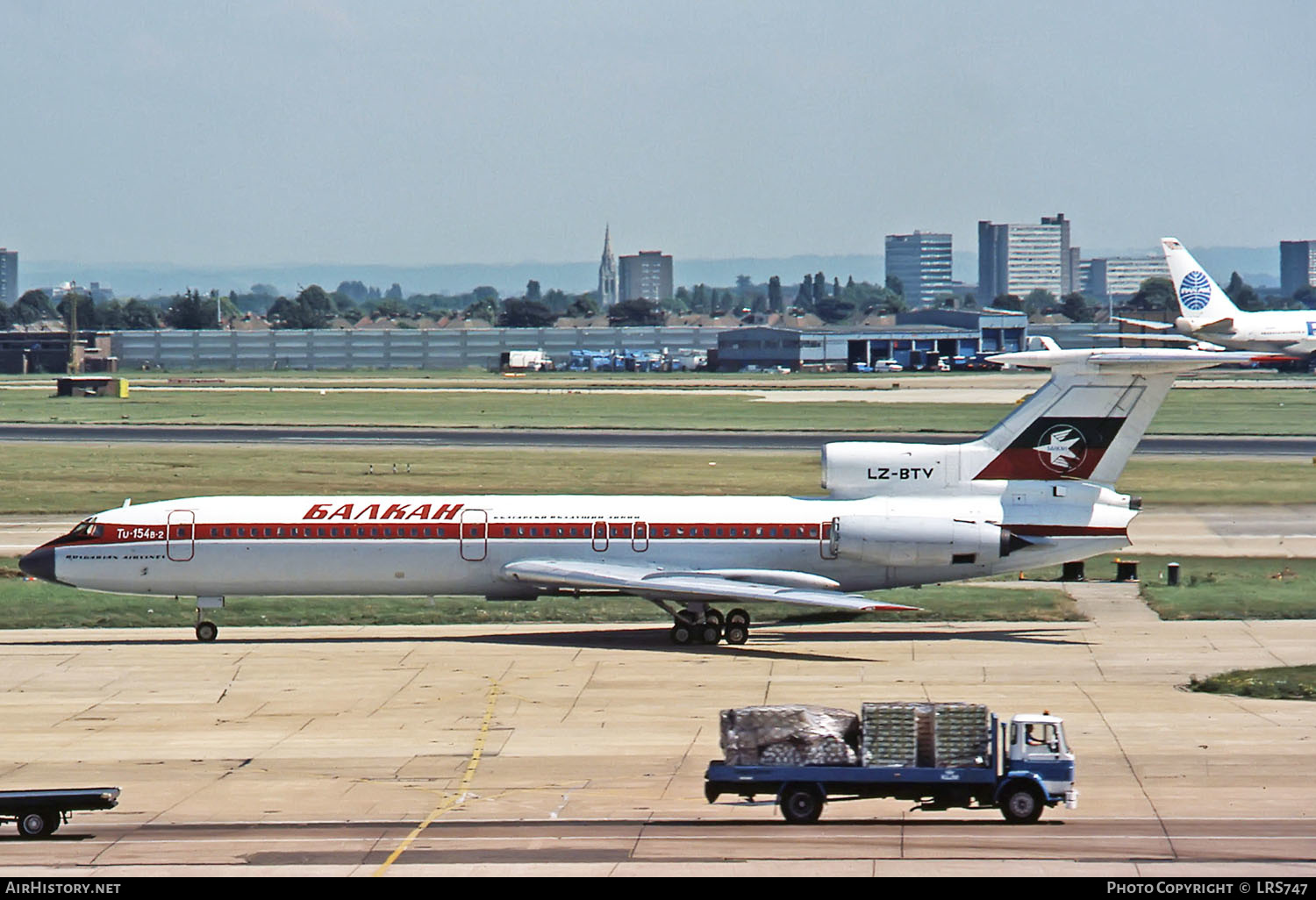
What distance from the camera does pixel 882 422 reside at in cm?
9819

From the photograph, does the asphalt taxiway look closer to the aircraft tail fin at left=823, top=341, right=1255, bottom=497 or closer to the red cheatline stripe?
the red cheatline stripe

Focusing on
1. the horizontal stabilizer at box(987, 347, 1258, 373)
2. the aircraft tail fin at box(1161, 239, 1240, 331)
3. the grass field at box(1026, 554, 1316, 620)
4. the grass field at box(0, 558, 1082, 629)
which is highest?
the aircraft tail fin at box(1161, 239, 1240, 331)

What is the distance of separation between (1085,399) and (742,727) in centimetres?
1975

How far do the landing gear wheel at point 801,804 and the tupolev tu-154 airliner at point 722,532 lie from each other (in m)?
16.2

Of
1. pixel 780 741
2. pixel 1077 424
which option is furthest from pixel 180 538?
pixel 780 741

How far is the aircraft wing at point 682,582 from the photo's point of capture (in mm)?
37719

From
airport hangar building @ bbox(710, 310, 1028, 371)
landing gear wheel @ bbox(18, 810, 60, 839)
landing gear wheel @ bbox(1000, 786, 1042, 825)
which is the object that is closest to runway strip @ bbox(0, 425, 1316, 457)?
landing gear wheel @ bbox(1000, 786, 1042, 825)

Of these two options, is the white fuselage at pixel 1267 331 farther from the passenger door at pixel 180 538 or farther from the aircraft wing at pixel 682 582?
the passenger door at pixel 180 538

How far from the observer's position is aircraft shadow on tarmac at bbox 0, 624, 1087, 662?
3838 centimetres

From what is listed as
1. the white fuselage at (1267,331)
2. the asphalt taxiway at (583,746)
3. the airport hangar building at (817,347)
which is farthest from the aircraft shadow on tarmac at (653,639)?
the airport hangar building at (817,347)

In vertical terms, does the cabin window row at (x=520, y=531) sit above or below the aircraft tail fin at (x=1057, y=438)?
below

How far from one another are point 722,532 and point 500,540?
539 cm

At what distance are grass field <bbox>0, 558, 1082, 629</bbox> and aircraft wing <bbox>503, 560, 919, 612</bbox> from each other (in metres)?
2.86
